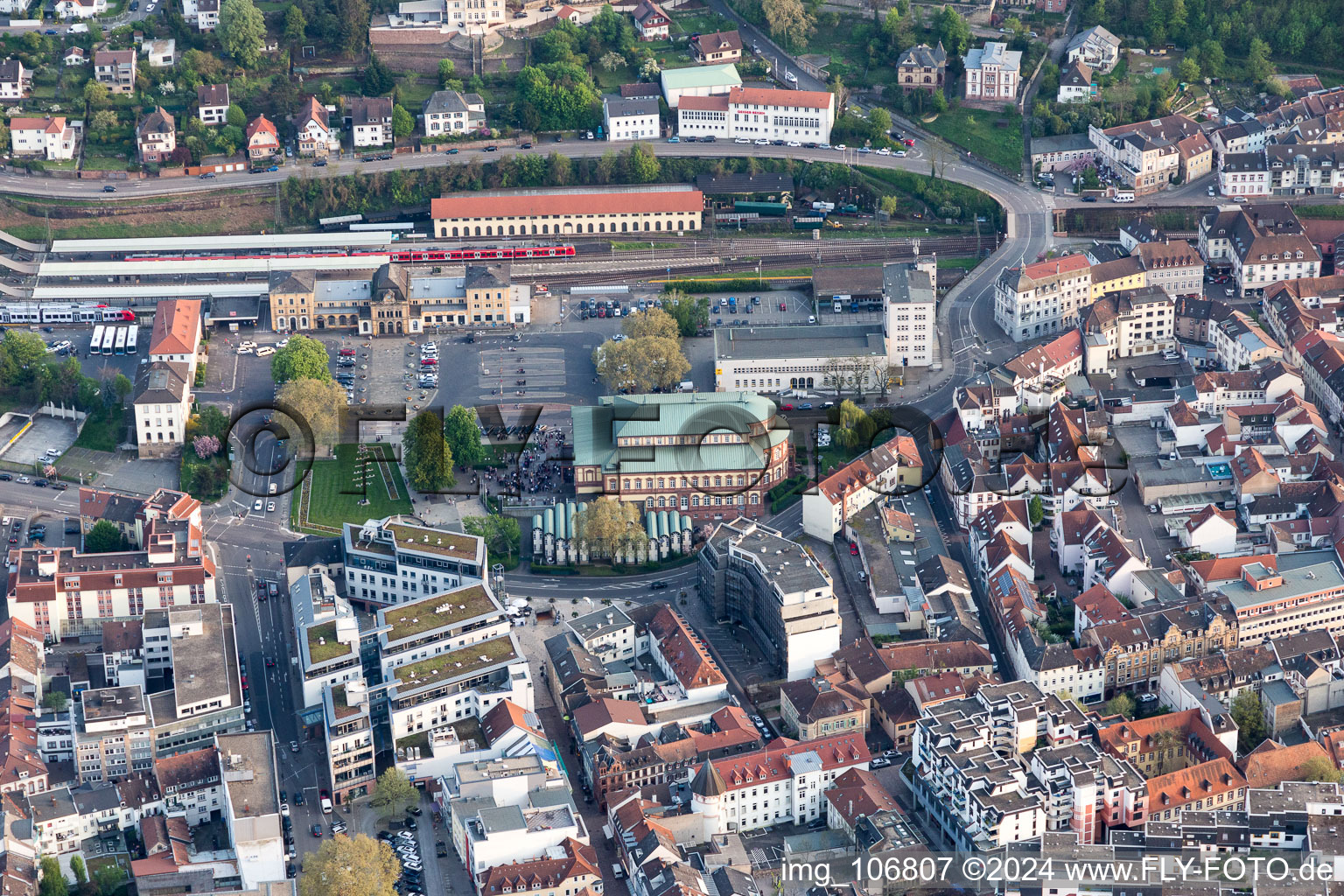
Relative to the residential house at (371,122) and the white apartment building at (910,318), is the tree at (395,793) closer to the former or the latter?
the white apartment building at (910,318)

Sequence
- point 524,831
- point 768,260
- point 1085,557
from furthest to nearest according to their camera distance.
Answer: point 768,260 < point 1085,557 < point 524,831

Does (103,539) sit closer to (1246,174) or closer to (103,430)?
(103,430)

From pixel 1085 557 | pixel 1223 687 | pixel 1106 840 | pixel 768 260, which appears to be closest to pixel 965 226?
pixel 768 260

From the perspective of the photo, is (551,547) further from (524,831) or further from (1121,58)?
(1121,58)

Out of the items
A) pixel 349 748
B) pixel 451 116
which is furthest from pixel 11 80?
pixel 349 748

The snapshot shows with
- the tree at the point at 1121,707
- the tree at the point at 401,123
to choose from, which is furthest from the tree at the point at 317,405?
the tree at the point at 1121,707

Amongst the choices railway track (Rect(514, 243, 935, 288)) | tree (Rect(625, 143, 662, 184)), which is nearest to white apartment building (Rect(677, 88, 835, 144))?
tree (Rect(625, 143, 662, 184))

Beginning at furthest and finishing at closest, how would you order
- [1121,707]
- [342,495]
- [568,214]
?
[568,214] < [342,495] < [1121,707]
